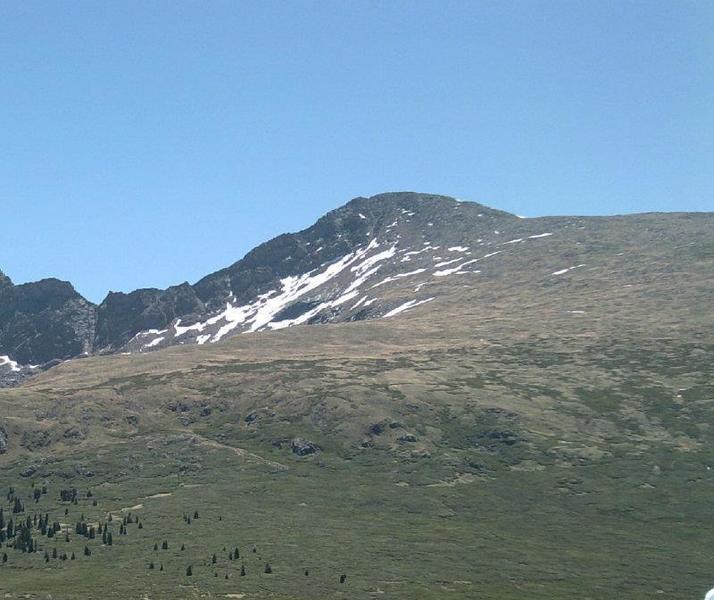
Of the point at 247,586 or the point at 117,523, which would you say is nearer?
the point at 247,586

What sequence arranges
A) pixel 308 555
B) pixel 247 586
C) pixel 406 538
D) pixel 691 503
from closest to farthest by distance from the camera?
1. pixel 247 586
2. pixel 308 555
3. pixel 406 538
4. pixel 691 503

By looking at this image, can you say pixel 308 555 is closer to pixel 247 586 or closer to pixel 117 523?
pixel 247 586

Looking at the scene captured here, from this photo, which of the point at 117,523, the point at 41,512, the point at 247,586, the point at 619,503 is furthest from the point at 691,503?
the point at 41,512

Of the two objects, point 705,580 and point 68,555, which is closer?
point 705,580

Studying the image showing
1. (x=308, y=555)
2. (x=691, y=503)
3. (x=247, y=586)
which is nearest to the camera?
(x=247, y=586)

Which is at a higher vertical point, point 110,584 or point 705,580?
point 110,584

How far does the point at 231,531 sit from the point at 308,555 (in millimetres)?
21092

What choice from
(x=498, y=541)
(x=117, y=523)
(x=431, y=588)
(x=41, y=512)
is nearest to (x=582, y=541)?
(x=498, y=541)

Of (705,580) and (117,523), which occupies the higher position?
(117,523)

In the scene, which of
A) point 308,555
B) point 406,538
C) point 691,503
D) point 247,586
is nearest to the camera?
point 247,586

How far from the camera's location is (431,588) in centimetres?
14950

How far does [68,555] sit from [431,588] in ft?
216

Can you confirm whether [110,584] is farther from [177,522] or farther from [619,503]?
[619,503]

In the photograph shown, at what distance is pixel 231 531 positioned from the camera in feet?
591
